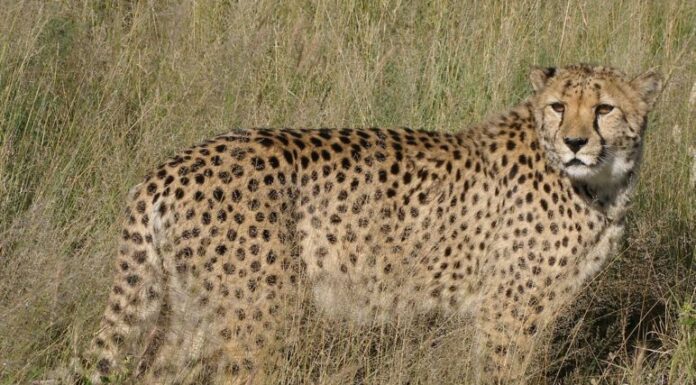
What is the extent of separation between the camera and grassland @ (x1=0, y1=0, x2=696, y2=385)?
14.3 feet

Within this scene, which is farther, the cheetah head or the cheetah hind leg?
the cheetah head

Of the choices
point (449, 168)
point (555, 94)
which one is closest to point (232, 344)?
point (449, 168)

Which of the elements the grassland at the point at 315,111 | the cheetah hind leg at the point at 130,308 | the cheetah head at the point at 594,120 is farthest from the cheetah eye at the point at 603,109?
the cheetah hind leg at the point at 130,308

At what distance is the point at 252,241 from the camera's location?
404 centimetres

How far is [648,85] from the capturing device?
4625 millimetres

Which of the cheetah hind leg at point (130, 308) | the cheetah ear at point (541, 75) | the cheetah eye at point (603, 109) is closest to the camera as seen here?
the cheetah hind leg at point (130, 308)

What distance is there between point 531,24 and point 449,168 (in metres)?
2.54

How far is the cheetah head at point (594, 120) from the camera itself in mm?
4371

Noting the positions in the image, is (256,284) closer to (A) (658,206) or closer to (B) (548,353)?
(B) (548,353)

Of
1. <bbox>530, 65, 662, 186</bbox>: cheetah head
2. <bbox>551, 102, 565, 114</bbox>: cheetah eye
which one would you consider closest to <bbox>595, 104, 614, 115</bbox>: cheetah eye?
<bbox>530, 65, 662, 186</bbox>: cheetah head

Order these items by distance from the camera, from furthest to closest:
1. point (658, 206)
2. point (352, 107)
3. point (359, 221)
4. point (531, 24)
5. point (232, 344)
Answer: point (531, 24), point (352, 107), point (658, 206), point (359, 221), point (232, 344)

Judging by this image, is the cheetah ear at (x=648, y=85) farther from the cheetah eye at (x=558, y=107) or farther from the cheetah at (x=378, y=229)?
the cheetah eye at (x=558, y=107)

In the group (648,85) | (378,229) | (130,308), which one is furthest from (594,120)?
(130,308)

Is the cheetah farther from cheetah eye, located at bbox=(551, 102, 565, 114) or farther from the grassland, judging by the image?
the grassland
